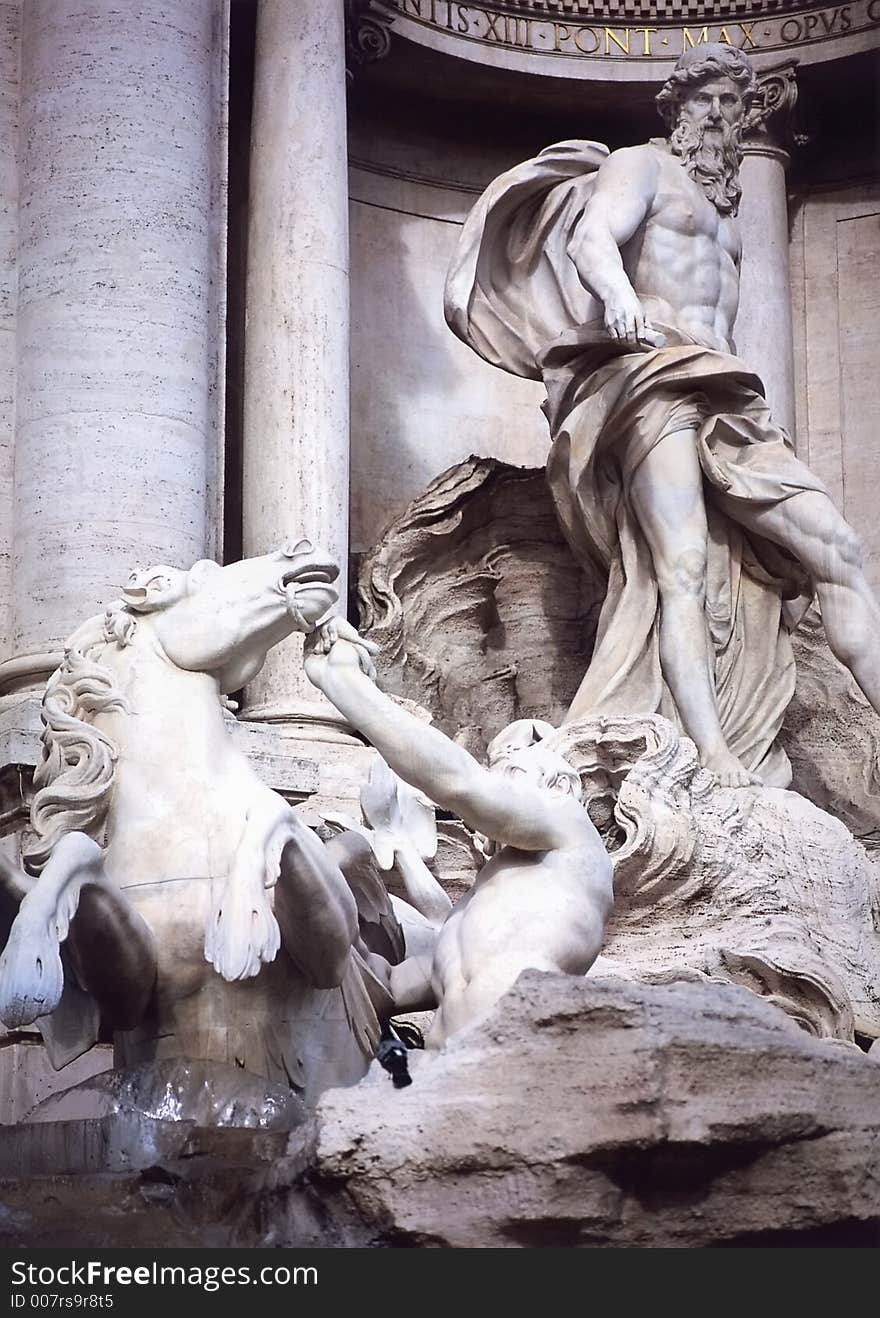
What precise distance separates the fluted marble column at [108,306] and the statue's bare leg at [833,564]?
1.99 metres

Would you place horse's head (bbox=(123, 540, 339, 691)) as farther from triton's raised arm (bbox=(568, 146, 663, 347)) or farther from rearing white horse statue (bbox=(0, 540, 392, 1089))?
triton's raised arm (bbox=(568, 146, 663, 347))

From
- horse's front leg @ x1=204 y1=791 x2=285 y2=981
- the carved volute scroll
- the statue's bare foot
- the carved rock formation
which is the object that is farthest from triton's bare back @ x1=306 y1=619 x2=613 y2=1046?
the carved volute scroll

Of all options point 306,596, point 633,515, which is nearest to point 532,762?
point 306,596

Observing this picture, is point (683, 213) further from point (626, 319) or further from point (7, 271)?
point (7, 271)

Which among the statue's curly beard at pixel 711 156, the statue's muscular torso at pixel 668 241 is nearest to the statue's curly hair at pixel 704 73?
the statue's curly beard at pixel 711 156

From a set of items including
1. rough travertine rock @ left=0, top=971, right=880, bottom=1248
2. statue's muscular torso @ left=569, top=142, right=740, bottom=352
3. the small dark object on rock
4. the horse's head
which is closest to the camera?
rough travertine rock @ left=0, top=971, right=880, bottom=1248

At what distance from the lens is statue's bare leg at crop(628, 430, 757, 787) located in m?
8.80

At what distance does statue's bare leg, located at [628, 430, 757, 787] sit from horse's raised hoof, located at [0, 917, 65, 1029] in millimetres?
4105

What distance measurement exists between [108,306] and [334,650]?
11.2 feet

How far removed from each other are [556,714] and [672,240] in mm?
1925

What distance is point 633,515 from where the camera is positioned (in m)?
9.13

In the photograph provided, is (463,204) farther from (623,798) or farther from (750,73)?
(623,798)

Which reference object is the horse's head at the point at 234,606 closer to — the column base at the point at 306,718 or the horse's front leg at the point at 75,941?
the horse's front leg at the point at 75,941

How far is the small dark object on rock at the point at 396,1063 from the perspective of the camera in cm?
432
